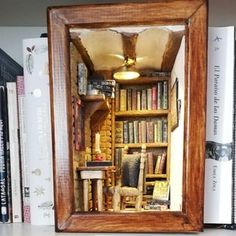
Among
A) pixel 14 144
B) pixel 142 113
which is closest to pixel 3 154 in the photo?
pixel 14 144

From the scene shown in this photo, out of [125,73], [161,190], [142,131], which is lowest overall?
[161,190]

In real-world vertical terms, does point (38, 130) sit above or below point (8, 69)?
below

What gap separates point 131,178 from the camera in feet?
2.09

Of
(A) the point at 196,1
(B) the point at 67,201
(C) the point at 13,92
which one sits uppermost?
(A) the point at 196,1

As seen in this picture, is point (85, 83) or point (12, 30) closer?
point (85, 83)

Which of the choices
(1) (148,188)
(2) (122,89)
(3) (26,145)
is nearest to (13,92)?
(3) (26,145)

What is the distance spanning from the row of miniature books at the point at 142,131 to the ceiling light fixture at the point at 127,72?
0.08 meters

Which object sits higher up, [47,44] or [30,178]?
[47,44]

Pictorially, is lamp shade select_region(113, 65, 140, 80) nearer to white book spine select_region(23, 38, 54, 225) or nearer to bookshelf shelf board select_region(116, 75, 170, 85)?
bookshelf shelf board select_region(116, 75, 170, 85)

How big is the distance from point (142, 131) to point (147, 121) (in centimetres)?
2

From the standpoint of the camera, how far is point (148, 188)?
63 cm

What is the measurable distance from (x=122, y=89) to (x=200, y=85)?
14cm

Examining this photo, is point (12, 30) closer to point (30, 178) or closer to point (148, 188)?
point (30, 178)

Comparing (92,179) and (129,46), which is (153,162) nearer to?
(92,179)
